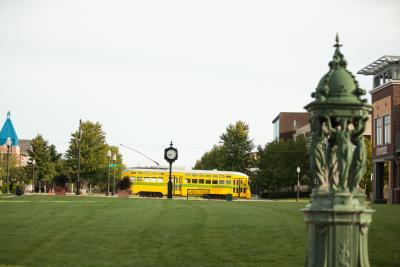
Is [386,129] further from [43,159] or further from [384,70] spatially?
[43,159]

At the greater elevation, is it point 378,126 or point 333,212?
point 378,126

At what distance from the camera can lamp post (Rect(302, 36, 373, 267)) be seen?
26.0 ft

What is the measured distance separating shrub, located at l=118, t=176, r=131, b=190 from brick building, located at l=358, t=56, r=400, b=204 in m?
23.7

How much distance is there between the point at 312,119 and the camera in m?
8.30

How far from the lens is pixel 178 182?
210 ft

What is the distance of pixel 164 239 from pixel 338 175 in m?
9.17

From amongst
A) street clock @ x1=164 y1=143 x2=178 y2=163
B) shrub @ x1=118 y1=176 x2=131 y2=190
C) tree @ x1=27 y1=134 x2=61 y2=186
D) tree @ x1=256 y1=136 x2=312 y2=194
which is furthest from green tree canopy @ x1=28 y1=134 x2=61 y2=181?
street clock @ x1=164 y1=143 x2=178 y2=163

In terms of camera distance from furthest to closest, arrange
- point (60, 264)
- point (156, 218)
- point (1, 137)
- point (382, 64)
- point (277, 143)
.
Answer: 1. point (277, 143)
2. point (1, 137)
3. point (382, 64)
4. point (156, 218)
5. point (60, 264)

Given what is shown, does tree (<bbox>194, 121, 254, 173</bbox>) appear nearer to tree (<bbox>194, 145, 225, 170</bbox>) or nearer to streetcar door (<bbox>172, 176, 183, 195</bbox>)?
tree (<bbox>194, 145, 225, 170</bbox>)

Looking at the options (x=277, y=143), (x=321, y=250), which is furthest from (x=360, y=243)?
(x=277, y=143)

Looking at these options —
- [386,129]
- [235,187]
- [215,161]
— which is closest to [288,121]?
[215,161]

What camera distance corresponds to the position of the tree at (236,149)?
9356cm

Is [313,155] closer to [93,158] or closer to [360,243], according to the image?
[360,243]

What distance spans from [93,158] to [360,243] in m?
86.1
